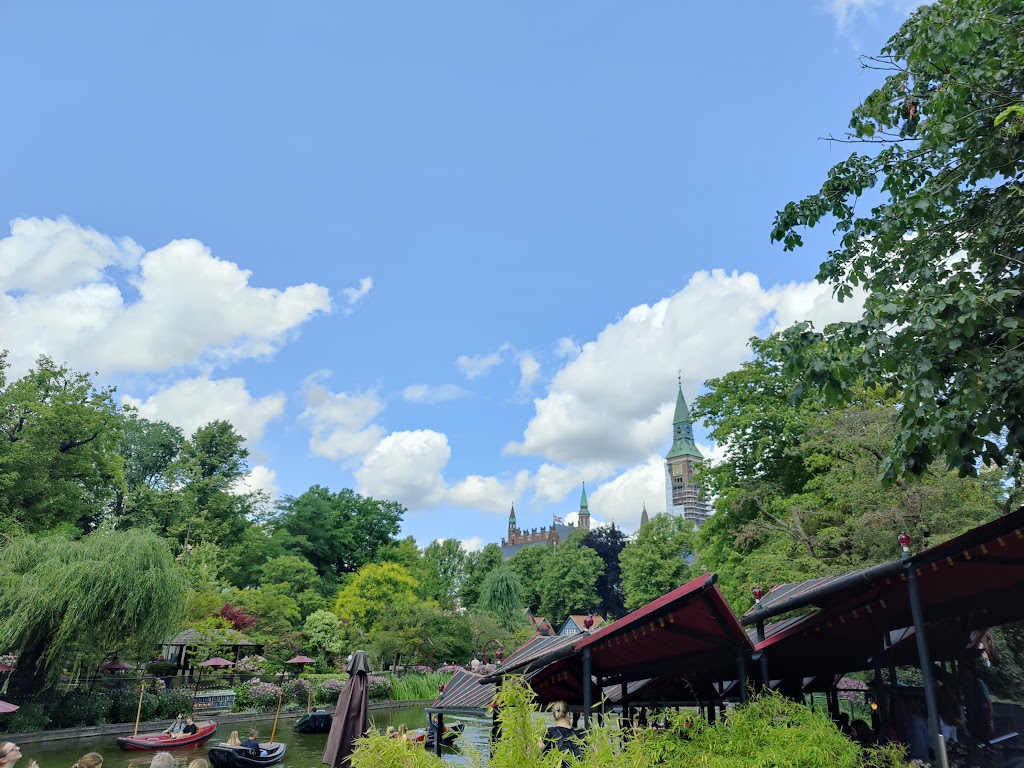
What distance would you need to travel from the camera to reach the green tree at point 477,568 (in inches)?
2458

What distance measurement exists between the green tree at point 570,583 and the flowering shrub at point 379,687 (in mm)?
29757

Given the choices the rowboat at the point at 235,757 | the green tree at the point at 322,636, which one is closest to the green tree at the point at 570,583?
the green tree at the point at 322,636

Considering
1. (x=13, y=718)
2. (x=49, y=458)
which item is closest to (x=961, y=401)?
(x=13, y=718)

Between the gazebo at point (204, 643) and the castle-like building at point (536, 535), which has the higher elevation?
the castle-like building at point (536, 535)

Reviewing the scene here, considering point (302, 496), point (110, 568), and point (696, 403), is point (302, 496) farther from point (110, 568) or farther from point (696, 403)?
point (696, 403)

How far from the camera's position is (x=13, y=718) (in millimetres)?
17484

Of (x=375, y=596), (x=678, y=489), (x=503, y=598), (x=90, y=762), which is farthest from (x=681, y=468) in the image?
(x=90, y=762)

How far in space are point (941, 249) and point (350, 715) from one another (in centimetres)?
985

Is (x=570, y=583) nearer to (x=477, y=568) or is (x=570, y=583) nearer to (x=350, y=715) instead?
(x=477, y=568)

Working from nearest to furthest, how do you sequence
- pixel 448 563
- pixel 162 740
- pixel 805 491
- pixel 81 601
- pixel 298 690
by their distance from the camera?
pixel 162 740, pixel 81 601, pixel 805 491, pixel 298 690, pixel 448 563

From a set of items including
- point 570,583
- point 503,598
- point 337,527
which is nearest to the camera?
point 503,598

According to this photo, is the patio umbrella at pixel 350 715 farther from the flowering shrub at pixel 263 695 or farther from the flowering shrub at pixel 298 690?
the flowering shrub at pixel 298 690

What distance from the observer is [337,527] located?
54.0 m

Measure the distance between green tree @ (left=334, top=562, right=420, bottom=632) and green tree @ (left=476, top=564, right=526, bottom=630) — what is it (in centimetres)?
1218
